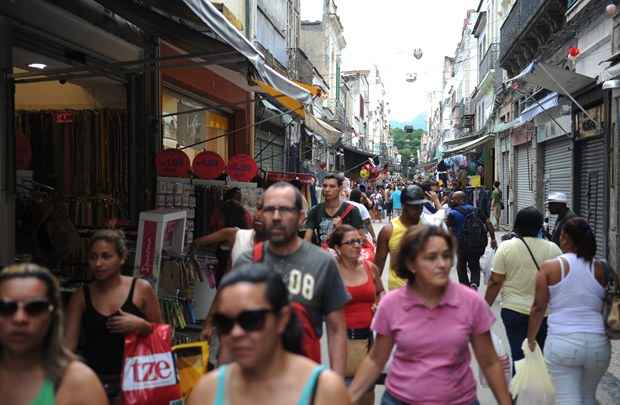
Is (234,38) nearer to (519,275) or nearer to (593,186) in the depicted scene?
(519,275)

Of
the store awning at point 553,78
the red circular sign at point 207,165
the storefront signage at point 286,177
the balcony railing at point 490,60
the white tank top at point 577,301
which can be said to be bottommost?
the white tank top at point 577,301

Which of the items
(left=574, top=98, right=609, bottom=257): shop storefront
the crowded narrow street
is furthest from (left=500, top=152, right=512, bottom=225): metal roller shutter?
(left=574, top=98, right=609, bottom=257): shop storefront

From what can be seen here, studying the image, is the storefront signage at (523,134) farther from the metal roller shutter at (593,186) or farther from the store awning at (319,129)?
the store awning at (319,129)

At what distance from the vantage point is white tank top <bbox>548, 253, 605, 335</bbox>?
15.0 ft

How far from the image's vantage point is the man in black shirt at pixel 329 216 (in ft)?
21.3

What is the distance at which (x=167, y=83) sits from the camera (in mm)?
11109

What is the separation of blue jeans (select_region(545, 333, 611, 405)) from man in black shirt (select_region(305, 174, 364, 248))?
2.37 metres

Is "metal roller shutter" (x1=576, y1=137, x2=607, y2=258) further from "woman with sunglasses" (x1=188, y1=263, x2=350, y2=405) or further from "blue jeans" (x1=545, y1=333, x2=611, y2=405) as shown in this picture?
"woman with sunglasses" (x1=188, y1=263, x2=350, y2=405)

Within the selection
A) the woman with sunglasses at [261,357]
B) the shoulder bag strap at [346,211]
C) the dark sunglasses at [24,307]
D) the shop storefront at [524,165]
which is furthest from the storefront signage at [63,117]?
the shop storefront at [524,165]

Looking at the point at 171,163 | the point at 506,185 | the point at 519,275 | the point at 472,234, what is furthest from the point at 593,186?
the point at 506,185

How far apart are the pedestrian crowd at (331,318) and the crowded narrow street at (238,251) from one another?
0.03ft

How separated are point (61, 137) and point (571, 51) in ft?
35.8

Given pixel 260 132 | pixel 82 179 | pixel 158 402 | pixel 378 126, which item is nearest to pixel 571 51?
pixel 260 132

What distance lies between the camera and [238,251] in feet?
18.3
